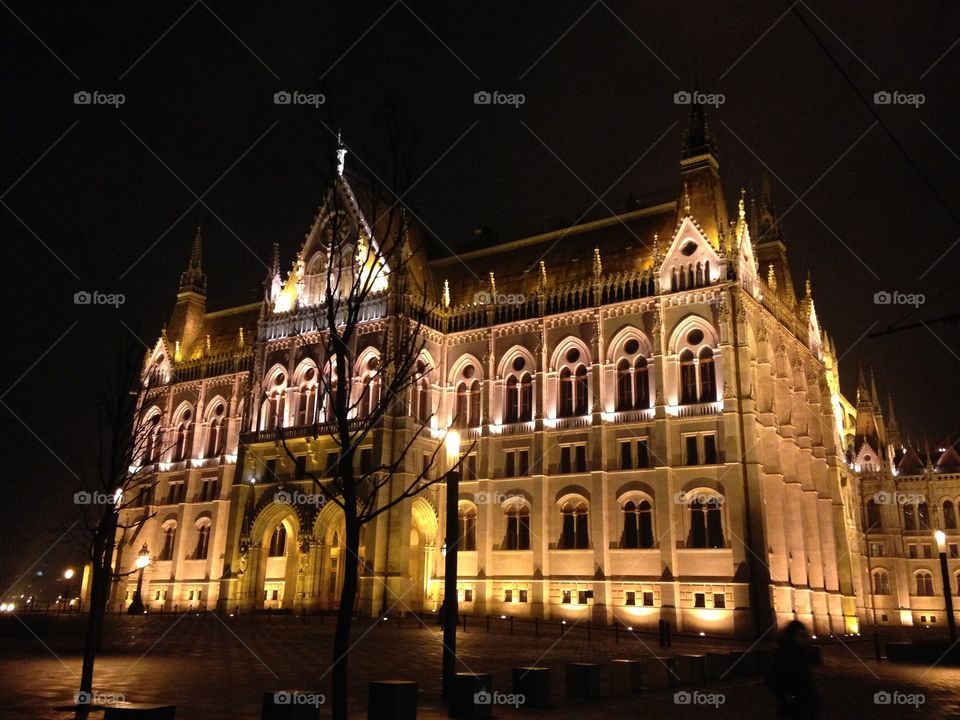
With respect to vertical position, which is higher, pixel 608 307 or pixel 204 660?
pixel 608 307

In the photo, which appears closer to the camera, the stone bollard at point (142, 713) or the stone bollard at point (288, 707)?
the stone bollard at point (142, 713)

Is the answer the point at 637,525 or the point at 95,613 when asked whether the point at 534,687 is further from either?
the point at 637,525

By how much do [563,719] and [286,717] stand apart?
16.4 feet

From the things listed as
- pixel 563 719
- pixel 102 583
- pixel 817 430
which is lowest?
pixel 563 719

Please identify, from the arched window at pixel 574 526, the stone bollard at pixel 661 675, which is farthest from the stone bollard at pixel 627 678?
the arched window at pixel 574 526

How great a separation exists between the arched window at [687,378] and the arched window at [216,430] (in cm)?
Result: 3317

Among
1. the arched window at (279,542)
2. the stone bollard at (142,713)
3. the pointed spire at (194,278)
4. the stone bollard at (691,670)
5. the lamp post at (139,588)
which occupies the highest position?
the pointed spire at (194,278)

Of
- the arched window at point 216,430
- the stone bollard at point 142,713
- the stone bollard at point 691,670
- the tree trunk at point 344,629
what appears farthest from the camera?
the arched window at point 216,430

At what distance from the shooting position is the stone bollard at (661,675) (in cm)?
1894

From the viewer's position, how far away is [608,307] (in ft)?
153

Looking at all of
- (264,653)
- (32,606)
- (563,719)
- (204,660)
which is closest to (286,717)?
(563,719)

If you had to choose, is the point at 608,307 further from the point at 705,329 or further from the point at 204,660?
the point at 204,660

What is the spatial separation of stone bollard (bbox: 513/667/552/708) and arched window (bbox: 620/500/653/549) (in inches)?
1078

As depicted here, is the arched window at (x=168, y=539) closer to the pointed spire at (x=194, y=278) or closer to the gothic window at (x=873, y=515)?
the pointed spire at (x=194, y=278)
